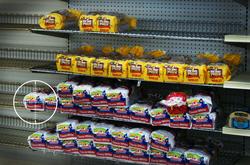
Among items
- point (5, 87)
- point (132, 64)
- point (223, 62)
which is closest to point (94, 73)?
point (132, 64)

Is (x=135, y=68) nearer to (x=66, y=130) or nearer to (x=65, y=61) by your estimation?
(x=65, y=61)

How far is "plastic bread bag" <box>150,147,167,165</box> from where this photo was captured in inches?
153

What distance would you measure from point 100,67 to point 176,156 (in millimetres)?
983

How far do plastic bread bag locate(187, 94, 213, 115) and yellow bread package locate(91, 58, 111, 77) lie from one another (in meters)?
0.76

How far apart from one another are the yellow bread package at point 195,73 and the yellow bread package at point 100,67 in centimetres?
70

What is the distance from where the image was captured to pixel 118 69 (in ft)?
12.9

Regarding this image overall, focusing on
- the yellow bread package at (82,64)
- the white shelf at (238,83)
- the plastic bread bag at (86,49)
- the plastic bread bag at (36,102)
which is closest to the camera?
the white shelf at (238,83)

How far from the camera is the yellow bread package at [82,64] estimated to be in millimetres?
4047

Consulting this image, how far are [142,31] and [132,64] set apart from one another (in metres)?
0.54

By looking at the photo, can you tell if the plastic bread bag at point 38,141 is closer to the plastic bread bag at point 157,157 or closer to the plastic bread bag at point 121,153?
the plastic bread bag at point 121,153

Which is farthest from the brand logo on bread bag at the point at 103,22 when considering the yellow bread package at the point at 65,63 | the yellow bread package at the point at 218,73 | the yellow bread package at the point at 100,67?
the yellow bread package at the point at 218,73

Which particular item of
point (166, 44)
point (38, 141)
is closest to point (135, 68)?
point (166, 44)

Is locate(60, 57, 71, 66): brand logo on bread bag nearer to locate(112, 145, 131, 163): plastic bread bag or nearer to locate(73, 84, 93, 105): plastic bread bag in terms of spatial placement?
locate(73, 84, 93, 105): plastic bread bag

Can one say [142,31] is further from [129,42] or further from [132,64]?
[132,64]
